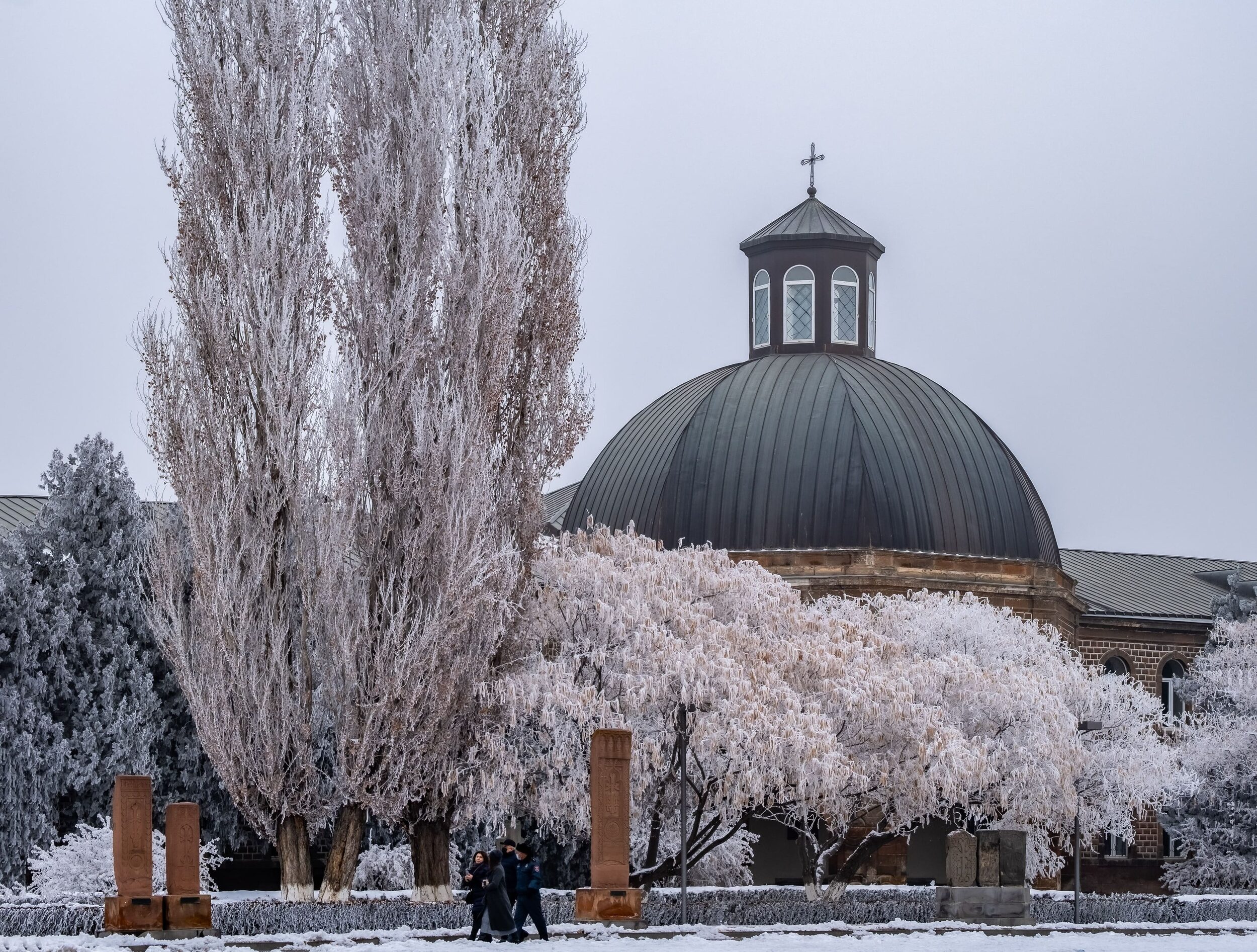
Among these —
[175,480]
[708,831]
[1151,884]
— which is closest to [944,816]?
[708,831]

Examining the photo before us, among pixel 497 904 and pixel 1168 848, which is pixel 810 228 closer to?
pixel 1168 848

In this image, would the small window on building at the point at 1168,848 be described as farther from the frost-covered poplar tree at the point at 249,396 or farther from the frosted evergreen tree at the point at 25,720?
the frost-covered poplar tree at the point at 249,396

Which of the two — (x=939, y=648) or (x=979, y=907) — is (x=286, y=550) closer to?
(x=979, y=907)

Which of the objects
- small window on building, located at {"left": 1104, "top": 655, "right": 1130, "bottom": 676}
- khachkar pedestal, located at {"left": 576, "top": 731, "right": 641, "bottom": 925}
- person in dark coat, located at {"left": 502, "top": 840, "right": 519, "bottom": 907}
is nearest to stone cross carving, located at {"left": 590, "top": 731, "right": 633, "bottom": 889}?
khachkar pedestal, located at {"left": 576, "top": 731, "right": 641, "bottom": 925}

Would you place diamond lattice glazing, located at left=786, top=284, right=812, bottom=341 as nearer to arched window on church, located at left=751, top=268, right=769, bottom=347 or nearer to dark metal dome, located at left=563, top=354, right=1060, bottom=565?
arched window on church, located at left=751, top=268, right=769, bottom=347

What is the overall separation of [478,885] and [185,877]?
410cm

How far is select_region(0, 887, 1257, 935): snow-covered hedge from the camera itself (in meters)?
26.0

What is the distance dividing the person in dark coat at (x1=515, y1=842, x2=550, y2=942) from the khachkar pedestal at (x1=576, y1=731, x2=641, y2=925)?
1.73 metres

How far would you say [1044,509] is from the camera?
50.0 meters

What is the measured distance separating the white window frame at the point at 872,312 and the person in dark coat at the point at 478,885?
30033 mm

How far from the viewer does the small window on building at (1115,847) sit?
53.2m

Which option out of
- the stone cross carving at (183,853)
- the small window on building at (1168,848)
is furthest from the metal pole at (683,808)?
the small window on building at (1168,848)

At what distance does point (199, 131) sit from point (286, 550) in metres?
6.08

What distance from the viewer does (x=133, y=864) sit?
25.5 metres
